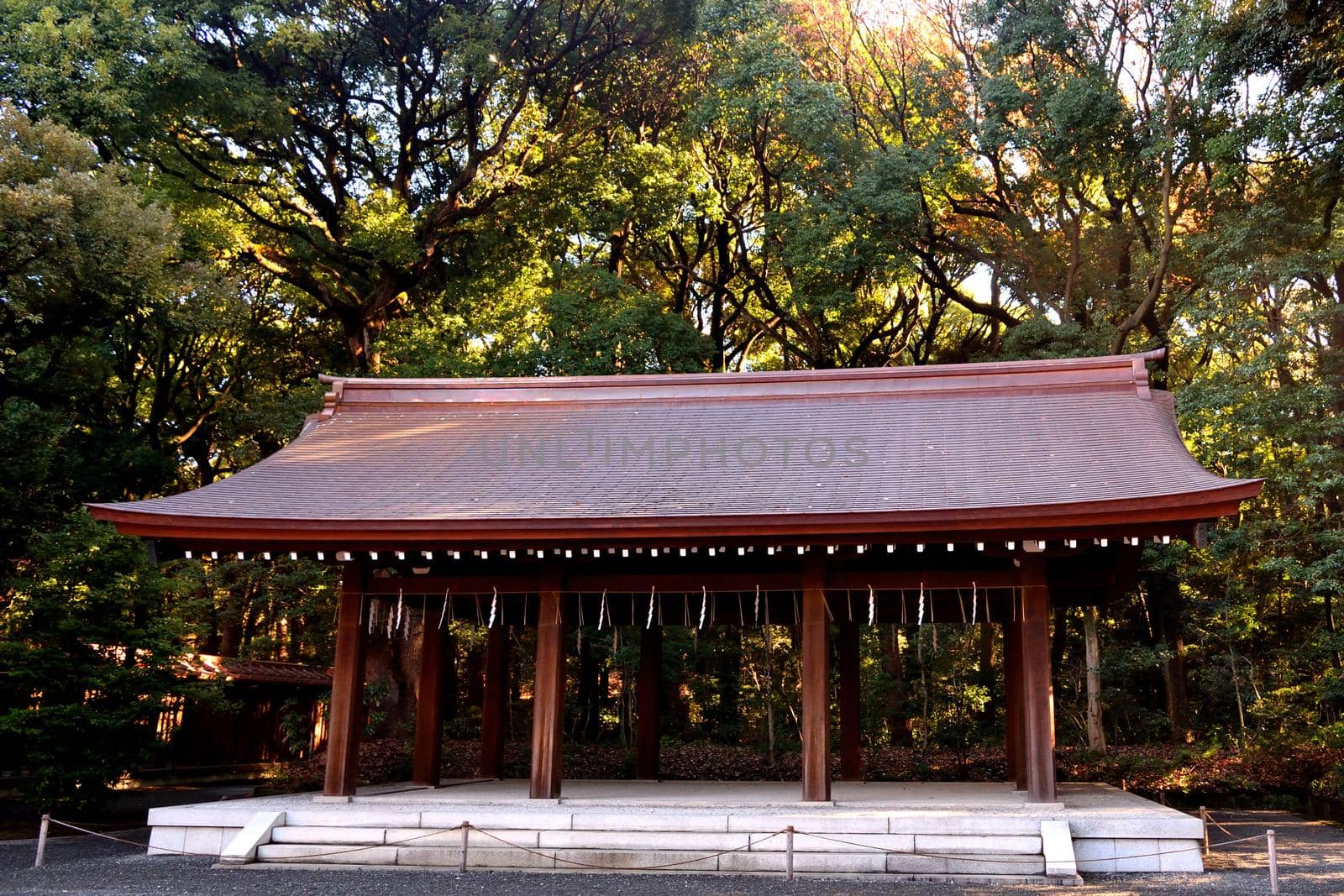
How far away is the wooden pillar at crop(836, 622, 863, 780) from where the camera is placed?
11750 mm

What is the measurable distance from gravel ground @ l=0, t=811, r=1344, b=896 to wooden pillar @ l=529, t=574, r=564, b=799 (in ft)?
4.22

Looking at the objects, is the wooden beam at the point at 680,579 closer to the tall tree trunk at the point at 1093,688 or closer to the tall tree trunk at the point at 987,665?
the tall tree trunk at the point at 1093,688

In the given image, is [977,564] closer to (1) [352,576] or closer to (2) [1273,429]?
(1) [352,576]

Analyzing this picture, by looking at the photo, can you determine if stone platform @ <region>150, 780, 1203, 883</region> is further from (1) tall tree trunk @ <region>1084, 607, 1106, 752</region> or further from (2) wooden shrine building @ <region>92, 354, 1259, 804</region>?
(1) tall tree trunk @ <region>1084, 607, 1106, 752</region>

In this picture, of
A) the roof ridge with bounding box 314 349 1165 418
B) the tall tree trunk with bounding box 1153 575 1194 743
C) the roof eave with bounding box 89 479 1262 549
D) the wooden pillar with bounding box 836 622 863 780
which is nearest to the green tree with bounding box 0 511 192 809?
the roof ridge with bounding box 314 349 1165 418

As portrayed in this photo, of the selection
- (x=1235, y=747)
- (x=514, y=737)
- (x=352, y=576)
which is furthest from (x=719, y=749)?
(x=352, y=576)

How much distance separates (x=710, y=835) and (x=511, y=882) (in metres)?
1.60

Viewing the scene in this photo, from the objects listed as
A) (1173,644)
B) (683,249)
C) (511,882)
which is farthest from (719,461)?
(683,249)

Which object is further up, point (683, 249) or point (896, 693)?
point (683, 249)

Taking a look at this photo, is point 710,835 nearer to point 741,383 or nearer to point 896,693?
point 741,383

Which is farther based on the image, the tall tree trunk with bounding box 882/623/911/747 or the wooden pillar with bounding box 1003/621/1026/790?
the tall tree trunk with bounding box 882/623/911/747

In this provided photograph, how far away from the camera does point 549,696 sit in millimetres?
8898

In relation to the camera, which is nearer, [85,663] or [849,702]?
[85,663]

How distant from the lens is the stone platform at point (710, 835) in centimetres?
733
